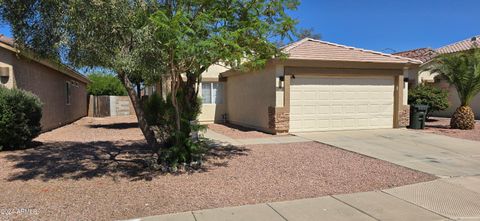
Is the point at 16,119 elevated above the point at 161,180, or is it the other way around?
the point at 16,119

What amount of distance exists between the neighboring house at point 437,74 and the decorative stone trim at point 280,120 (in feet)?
33.9

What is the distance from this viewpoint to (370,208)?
5.54 m

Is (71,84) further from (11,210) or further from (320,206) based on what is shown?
(320,206)

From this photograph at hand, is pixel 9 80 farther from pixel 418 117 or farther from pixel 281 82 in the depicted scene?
pixel 418 117

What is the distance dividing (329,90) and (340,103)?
2.39 feet

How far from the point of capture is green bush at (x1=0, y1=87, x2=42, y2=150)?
9.84 m

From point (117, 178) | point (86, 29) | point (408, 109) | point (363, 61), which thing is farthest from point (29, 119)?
point (408, 109)

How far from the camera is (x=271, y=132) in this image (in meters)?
14.3

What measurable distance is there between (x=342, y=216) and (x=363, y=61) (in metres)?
10.4

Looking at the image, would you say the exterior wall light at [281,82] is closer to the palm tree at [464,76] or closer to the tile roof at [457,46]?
the palm tree at [464,76]

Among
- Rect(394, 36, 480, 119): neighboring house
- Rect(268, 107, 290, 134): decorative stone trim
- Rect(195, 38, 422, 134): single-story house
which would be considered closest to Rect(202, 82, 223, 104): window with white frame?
Rect(195, 38, 422, 134): single-story house

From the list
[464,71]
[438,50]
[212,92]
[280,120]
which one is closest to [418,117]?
[464,71]

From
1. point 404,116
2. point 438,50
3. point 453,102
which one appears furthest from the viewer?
point 438,50

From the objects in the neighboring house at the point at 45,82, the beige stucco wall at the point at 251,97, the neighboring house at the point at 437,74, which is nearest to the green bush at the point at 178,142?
the neighboring house at the point at 45,82
